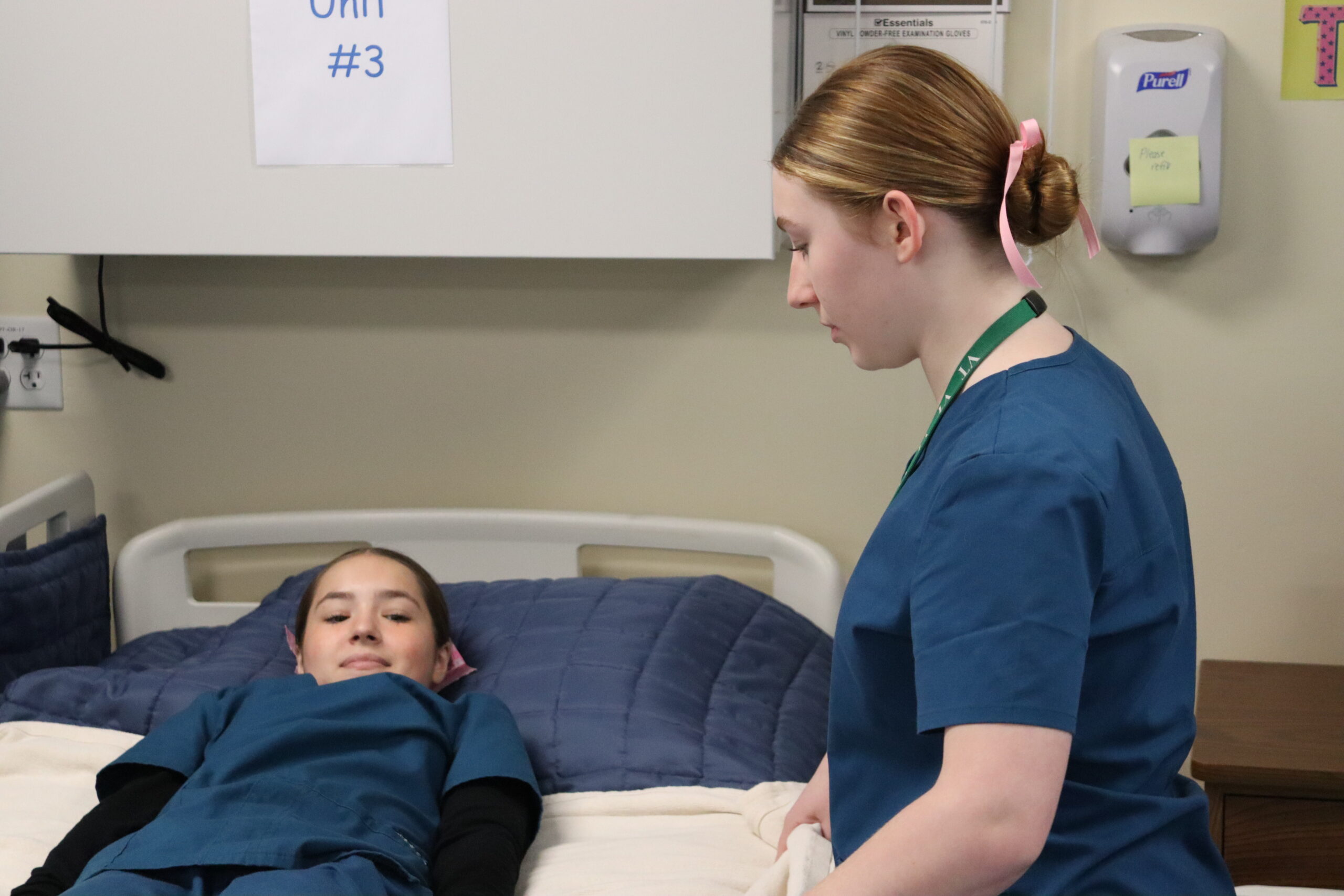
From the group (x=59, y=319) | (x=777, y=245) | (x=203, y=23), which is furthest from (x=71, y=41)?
(x=777, y=245)

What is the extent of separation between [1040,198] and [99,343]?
62.8 inches

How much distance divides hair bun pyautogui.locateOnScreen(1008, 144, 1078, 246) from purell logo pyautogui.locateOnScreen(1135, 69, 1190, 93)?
885 mm

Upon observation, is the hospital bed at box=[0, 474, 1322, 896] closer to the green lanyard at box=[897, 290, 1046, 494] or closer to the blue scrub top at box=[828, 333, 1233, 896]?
the blue scrub top at box=[828, 333, 1233, 896]

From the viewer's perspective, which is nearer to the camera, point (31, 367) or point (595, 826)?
point (595, 826)

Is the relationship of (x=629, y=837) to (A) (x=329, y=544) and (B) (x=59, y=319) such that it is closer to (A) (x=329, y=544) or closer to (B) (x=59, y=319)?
(A) (x=329, y=544)

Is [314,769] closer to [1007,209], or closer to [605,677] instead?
[605,677]

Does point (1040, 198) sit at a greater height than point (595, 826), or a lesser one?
greater

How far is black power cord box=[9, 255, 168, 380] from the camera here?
1960mm

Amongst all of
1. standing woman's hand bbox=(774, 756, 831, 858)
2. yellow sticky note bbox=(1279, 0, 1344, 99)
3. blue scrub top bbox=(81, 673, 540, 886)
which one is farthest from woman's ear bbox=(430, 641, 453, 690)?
yellow sticky note bbox=(1279, 0, 1344, 99)

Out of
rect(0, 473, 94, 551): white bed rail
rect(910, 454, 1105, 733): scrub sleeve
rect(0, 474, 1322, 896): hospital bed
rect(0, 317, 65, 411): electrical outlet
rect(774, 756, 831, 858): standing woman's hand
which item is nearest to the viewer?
rect(910, 454, 1105, 733): scrub sleeve

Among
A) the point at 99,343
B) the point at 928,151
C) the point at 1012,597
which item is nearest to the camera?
the point at 1012,597

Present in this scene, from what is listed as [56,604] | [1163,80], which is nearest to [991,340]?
[1163,80]

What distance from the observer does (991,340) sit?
2.85 ft

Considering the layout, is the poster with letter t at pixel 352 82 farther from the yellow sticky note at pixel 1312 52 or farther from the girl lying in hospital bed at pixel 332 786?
the yellow sticky note at pixel 1312 52
